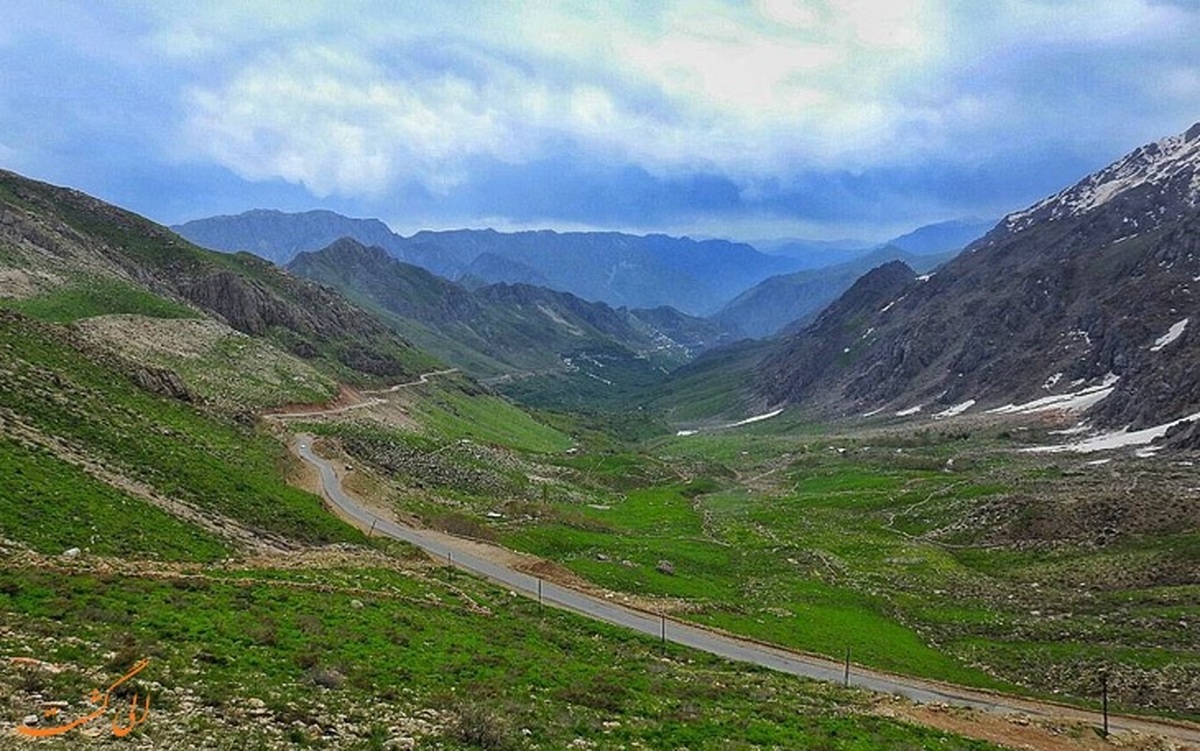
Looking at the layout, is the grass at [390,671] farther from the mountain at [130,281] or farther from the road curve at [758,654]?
the mountain at [130,281]

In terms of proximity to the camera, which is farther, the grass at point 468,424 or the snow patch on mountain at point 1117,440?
the grass at point 468,424

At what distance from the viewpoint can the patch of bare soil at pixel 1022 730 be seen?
34406mm

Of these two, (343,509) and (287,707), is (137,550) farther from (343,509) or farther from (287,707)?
→ (343,509)

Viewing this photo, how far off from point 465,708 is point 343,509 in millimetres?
48522

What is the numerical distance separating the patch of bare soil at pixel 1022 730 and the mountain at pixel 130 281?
103907 millimetres

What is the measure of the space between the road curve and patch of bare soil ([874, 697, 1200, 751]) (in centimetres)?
212

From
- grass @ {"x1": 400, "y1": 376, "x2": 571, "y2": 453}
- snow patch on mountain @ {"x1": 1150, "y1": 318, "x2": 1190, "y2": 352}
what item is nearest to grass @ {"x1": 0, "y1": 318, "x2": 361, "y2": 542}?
grass @ {"x1": 400, "y1": 376, "x2": 571, "y2": 453}

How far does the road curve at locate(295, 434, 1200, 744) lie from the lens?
40.5m

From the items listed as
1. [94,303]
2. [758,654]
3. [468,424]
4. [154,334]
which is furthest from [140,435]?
[468,424]

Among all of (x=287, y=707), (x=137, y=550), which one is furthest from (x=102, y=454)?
(x=287, y=707)

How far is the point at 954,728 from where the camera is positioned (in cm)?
3497

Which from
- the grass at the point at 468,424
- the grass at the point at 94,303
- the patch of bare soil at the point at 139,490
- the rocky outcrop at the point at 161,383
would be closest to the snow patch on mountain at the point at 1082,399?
the grass at the point at 468,424

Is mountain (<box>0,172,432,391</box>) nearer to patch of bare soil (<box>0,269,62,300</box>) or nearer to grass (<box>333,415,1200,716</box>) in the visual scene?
patch of bare soil (<box>0,269,62,300</box>)

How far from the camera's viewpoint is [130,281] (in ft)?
451
